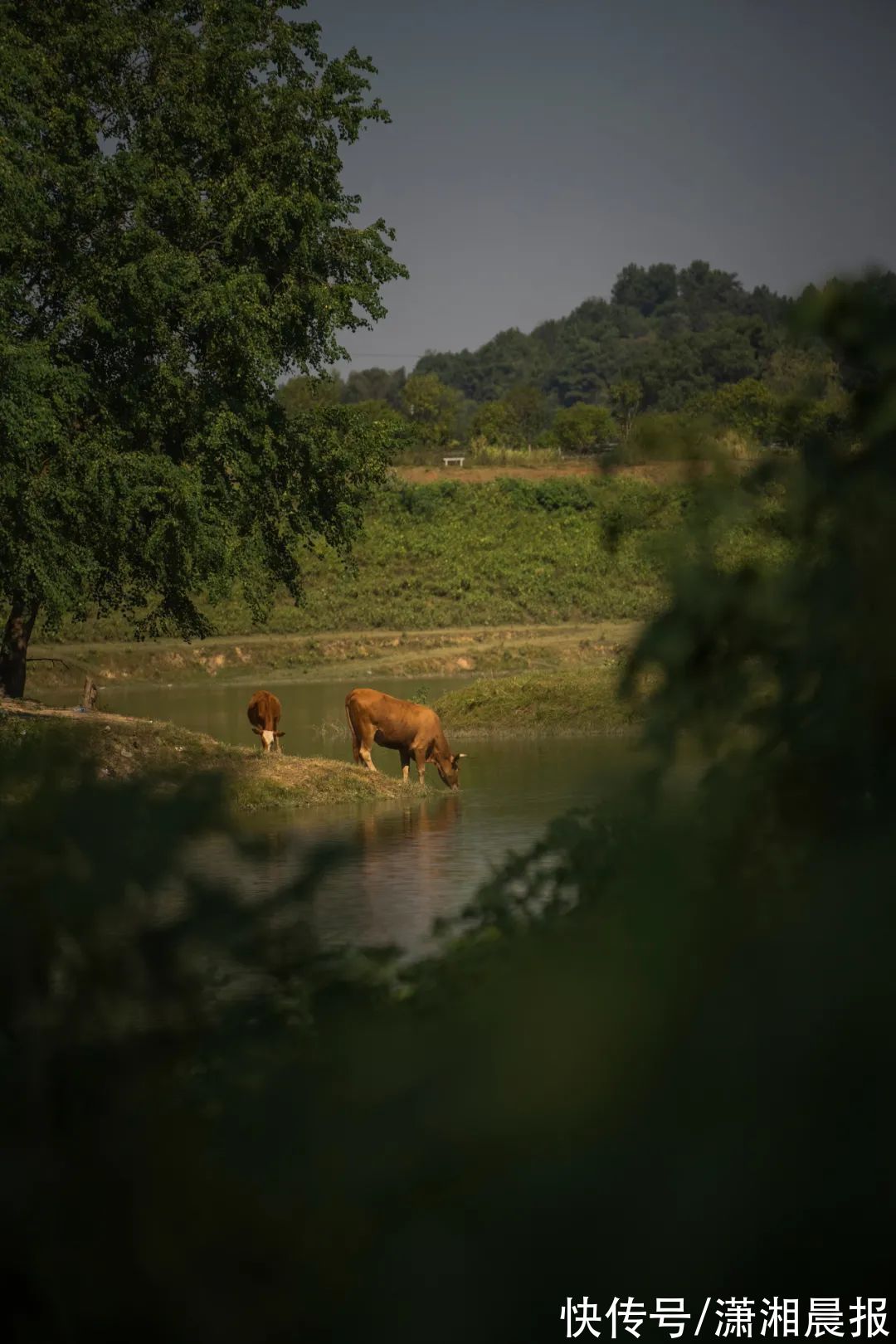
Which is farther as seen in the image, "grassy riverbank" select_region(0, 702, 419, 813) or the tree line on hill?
"grassy riverbank" select_region(0, 702, 419, 813)

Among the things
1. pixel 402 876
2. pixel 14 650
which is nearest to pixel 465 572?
pixel 14 650

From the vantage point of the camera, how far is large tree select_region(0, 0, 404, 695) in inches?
713

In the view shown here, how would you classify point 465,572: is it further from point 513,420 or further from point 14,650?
point 513,420

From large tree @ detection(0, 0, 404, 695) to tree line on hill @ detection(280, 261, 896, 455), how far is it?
1389mm

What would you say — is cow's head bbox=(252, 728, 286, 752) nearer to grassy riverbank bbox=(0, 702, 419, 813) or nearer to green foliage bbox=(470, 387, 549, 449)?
grassy riverbank bbox=(0, 702, 419, 813)

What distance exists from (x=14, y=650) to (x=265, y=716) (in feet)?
12.0

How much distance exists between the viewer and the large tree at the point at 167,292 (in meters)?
18.1

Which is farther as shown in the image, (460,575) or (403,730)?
(460,575)

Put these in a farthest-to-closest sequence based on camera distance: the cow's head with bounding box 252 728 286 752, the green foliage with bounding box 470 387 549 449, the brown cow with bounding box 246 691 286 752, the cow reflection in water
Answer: the green foliage with bounding box 470 387 549 449 → the cow's head with bounding box 252 728 286 752 → the brown cow with bounding box 246 691 286 752 → the cow reflection in water

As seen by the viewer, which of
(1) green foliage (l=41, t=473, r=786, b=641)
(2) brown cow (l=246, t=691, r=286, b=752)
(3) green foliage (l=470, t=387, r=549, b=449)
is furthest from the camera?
(3) green foliage (l=470, t=387, r=549, b=449)

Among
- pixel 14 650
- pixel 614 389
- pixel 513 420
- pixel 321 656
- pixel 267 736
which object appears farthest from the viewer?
pixel 513 420

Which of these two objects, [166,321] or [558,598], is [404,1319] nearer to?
[166,321]

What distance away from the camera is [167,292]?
59.1 ft

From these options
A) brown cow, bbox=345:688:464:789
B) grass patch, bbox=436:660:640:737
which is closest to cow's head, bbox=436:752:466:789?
brown cow, bbox=345:688:464:789
